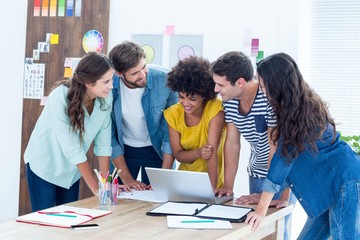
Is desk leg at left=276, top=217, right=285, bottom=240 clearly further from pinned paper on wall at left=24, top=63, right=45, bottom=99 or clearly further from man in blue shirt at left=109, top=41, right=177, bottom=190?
pinned paper on wall at left=24, top=63, right=45, bottom=99

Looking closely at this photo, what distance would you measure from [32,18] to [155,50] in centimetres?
117

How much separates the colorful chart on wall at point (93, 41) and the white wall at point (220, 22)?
9 cm

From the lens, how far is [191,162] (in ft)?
9.09

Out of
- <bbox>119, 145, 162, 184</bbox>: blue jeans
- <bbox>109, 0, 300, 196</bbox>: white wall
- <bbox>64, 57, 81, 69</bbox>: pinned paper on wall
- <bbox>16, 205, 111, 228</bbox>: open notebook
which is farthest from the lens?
<bbox>64, 57, 81, 69</bbox>: pinned paper on wall

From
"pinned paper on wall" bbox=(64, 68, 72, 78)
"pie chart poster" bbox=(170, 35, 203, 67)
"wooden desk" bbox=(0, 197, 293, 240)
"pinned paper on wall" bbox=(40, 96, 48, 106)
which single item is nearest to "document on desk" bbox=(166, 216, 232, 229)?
"wooden desk" bbox=(0, 197, 293, 240)

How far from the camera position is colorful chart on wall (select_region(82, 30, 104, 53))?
14.3ft

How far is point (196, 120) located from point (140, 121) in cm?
32

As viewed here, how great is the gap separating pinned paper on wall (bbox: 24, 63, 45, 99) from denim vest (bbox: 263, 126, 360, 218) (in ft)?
9.42

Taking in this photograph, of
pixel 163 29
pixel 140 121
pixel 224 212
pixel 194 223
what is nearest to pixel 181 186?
pixel 224 212

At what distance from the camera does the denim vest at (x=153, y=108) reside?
2.83m

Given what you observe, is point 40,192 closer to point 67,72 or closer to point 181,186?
point 181,186

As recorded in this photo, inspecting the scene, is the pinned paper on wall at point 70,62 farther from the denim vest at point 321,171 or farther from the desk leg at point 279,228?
the denim vest at point 321,171

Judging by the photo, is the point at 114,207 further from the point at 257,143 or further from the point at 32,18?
the point at 32,18

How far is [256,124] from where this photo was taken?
8.40ft
